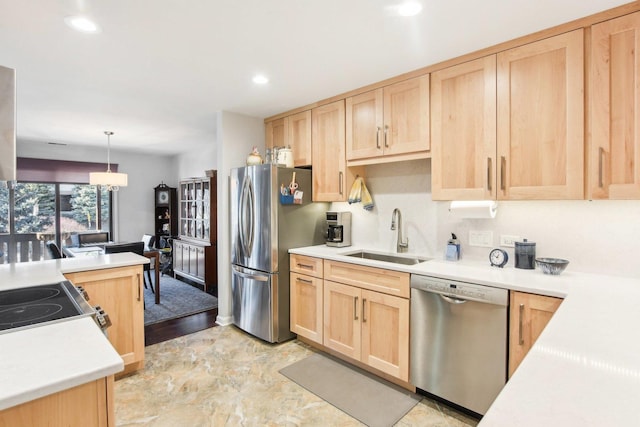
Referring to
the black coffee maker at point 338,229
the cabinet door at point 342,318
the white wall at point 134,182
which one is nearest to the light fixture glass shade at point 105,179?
the white wall at point 134,182

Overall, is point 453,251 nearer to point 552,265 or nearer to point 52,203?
point 552,265

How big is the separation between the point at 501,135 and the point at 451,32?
700 millimetres

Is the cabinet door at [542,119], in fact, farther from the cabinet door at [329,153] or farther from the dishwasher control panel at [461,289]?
the cabinet door at [329,153]

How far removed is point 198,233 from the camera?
18.4 feet

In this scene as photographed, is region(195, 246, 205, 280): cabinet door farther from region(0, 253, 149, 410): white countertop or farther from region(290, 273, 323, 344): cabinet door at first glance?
region(0, 253, 149, 410): white countertop

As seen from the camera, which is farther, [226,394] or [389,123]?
[389,123]

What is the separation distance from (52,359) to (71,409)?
0.53 feet

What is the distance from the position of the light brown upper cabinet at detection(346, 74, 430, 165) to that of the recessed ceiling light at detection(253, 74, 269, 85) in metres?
0.75

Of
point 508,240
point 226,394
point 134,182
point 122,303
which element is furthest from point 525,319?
point 134,182

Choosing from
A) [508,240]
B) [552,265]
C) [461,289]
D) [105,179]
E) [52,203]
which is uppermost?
[105,179]

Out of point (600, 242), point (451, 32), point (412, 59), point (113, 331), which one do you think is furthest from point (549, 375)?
point (113, 331)

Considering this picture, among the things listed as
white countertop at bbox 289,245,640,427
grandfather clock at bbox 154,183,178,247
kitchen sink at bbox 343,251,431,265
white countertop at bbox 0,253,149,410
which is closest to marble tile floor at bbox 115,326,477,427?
kitchen sink at bbox 343,251,431,265

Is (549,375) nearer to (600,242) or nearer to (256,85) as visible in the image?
(600,242)

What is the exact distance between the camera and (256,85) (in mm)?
2824
